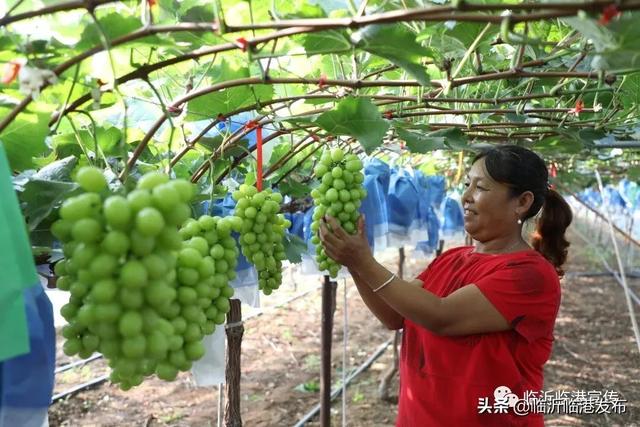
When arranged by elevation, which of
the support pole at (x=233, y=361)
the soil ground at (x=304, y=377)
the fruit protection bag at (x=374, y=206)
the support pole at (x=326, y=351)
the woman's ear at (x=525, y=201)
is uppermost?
the woman's ear at (x=525, y=201)

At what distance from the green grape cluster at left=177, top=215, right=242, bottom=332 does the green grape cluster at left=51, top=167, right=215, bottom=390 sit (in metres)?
→ 0.05

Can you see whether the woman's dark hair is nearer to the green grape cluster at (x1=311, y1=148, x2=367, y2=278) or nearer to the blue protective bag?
the green grape cluster at (x1=311, y1=148, x2=367, y2=278)

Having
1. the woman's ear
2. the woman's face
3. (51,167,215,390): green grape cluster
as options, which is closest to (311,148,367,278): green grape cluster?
the woman's face

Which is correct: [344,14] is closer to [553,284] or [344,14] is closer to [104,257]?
[104,257]

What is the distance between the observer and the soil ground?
476 cm

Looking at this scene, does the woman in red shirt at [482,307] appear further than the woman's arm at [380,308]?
No

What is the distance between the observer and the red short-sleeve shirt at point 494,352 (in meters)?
1.74

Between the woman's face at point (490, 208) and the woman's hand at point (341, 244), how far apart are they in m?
0.51

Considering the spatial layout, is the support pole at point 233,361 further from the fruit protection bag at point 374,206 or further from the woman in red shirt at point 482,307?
the fruit protection bag at point 374,206

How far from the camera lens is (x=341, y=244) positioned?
60.9 inches

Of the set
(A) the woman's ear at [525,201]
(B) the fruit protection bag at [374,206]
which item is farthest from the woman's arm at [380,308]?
(B) the fruit protection bag at [374,206]

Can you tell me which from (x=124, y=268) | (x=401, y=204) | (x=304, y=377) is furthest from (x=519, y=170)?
(x=304, y=377)

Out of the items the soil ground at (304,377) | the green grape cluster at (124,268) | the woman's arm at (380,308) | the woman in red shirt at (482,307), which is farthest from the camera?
the soil ground at (304,377)

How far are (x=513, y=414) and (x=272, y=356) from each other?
187 inches
